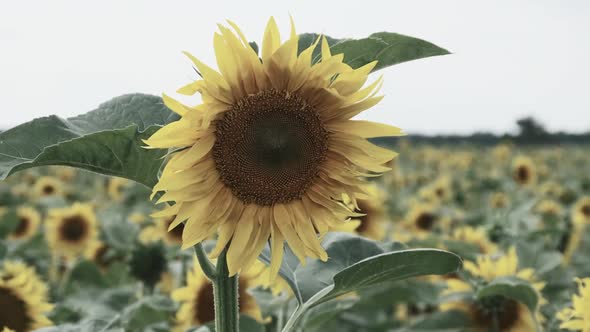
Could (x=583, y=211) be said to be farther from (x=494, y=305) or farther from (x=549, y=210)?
(x=494, y=305)

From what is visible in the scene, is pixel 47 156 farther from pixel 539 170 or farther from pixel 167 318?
pixel 539 170

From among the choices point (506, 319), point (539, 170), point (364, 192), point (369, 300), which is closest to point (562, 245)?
point (369, 300)

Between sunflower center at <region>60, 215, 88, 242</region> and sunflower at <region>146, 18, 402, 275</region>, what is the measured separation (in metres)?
3.02

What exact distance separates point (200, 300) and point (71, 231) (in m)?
2.07

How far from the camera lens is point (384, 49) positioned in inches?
43.1

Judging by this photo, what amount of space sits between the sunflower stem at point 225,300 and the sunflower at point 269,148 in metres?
0.04

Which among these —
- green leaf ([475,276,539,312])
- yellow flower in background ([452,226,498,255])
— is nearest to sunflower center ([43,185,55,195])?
yellow flower in background ([452,226,498,255])

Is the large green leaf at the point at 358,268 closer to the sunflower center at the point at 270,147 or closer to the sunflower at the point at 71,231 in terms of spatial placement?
the sunflower center at the point at 270,147

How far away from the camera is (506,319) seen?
2080 mm

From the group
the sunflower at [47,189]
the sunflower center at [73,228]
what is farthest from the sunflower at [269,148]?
the sunflower at [47,189]

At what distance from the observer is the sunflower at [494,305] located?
6.69 feet

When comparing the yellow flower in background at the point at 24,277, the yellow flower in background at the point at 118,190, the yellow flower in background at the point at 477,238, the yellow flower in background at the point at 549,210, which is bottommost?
the yellow flower in background at the point at 549,210

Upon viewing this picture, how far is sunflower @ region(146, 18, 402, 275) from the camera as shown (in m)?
1.08

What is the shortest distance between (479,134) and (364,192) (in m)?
25.0
